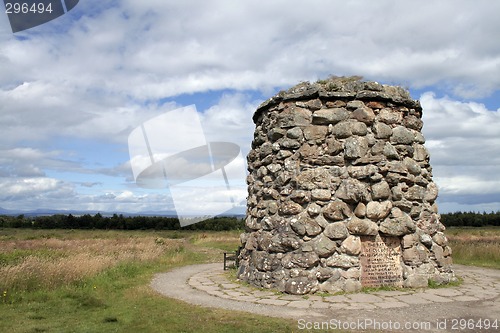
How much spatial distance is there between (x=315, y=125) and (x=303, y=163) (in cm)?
86

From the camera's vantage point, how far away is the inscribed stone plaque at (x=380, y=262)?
8359 millimetres

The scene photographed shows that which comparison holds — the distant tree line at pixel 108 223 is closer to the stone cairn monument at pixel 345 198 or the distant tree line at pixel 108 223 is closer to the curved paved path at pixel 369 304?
the stone cairn monument at pixel 345 198

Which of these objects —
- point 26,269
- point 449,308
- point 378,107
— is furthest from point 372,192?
point 26,269

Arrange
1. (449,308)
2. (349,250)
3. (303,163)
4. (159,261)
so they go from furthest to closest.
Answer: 1. (159,261)
2. (303,163)
3. (349,250)
4. (449,308)

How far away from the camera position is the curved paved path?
19.5 ft

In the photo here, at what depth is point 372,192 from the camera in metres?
8.58

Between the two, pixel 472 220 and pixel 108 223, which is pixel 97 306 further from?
pixel 472 220

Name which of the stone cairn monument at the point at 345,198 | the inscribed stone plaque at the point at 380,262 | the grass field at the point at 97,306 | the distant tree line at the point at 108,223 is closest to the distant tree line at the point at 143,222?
the distant tree line at the point at 108,223

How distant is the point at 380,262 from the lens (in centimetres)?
848

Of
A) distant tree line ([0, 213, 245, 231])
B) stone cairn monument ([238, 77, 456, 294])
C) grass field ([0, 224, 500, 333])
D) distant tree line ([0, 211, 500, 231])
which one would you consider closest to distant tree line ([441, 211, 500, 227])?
distant tree line ([0, 211, 500, 231])

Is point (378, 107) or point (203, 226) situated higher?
point (378, 107)

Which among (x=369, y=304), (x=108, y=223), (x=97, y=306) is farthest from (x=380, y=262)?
(x=108, y=223)

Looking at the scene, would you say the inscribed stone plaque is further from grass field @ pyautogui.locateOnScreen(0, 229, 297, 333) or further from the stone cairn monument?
grass field @ pyautogui.locateOnScreen(0, 229, 297, 333)

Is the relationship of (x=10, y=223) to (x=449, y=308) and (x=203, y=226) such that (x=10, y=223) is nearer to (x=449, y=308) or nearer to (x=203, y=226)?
(x=203, y=226)
